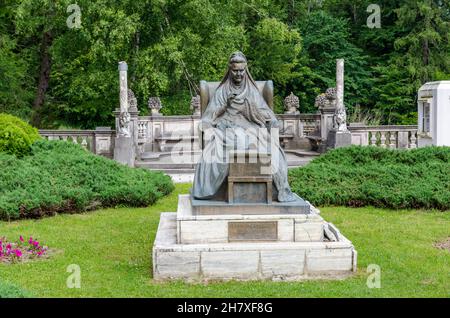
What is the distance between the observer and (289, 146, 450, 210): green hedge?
11453 millimetres

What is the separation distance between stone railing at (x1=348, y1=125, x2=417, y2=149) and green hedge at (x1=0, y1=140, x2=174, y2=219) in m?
9.62

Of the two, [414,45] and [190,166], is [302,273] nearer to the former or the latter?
[190,166]

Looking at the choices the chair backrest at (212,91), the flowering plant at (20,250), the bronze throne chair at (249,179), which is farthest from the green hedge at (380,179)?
the flowering plant at (20,250)

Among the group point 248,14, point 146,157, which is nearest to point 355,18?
Result: point 248,14

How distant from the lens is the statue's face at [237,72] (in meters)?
7.98

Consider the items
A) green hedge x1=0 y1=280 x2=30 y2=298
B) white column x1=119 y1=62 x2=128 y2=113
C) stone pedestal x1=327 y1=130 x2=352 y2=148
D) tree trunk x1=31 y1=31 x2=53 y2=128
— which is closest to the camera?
green hedge x1=0 y1=280 x2=30 y2=298

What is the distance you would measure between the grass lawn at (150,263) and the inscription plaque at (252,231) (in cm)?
65

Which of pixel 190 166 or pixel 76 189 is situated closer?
pixel 76 189

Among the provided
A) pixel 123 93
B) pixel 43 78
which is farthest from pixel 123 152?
pixel 43 78

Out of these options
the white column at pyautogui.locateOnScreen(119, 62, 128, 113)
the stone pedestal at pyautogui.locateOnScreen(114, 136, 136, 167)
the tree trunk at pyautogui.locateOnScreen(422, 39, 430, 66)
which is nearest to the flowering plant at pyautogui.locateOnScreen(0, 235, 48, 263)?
the stone pedestal at pyautogui.locateOnScreen(114, 136, 136, 167)

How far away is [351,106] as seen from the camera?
103 feet

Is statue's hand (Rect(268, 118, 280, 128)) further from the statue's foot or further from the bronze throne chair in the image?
the statue's foot

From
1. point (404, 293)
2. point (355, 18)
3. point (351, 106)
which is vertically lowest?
point (404, 293)
